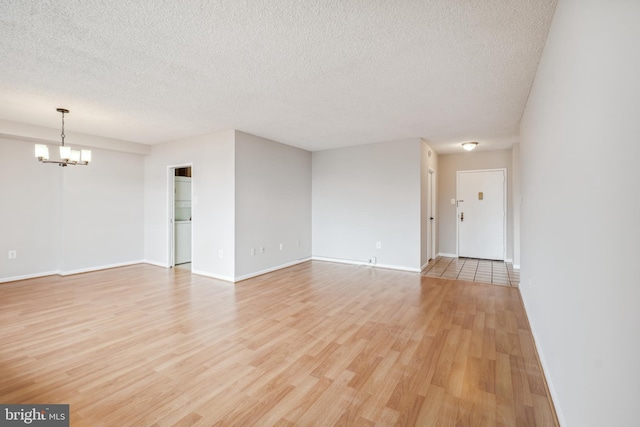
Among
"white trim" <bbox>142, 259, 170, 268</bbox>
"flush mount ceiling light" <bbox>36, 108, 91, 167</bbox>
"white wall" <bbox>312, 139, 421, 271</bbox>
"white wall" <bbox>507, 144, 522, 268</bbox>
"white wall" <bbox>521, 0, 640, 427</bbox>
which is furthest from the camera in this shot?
"white trim" <bbox>142, 259, 170, 268</bbox>

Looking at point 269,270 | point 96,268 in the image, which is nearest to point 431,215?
point 269,270

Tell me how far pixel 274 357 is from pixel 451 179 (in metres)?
6.13

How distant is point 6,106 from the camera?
11.8 feet

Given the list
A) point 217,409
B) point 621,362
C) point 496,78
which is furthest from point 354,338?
point 496,78

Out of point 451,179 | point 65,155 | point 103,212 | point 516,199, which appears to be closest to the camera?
point 65,155

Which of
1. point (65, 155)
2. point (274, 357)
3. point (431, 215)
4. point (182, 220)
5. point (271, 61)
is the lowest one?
point (274, 357)

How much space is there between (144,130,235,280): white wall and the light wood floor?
866 mm

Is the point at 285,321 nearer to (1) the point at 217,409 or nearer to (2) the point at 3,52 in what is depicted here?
(1) the point at 217,409

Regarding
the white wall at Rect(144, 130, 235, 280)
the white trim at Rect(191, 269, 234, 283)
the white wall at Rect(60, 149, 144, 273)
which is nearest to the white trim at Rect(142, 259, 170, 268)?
the white wall at Rect(144, 130, 235, 280)

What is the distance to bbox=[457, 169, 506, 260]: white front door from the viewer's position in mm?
6434

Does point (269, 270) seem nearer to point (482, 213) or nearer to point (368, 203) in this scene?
point (368, 203)

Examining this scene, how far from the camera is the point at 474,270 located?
5566 mm

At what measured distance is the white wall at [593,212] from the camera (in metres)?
0.88

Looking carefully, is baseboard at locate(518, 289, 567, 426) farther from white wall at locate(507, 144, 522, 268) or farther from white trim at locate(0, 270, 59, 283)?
white trim at locate(0, 270, 59, 283)
